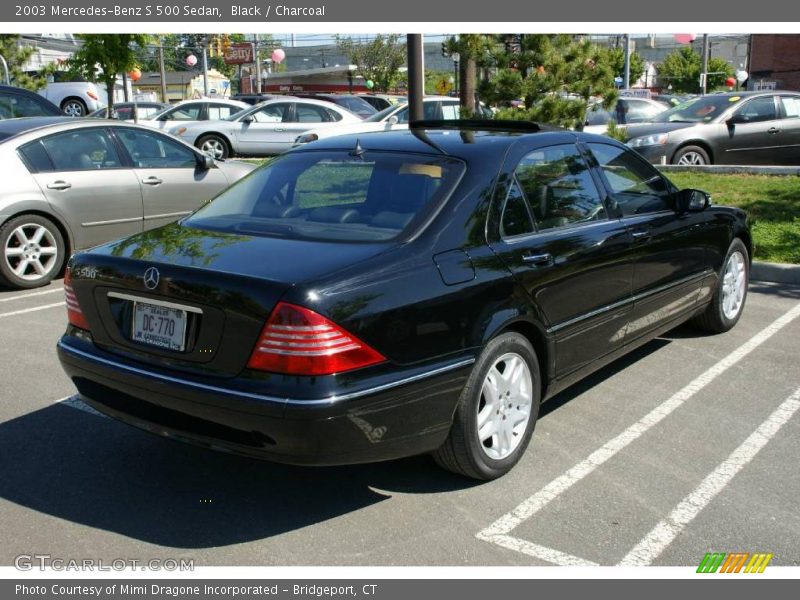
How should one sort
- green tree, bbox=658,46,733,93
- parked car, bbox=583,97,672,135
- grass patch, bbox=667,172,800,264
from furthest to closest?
1. green tree, bbox=658,46,733,93
2. parked car, bbox=583,97,672,135
3. grass patch, bbox=667,172,800,264

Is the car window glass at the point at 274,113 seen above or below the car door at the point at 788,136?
above

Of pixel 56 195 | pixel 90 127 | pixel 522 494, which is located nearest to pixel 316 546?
pixel 522 494

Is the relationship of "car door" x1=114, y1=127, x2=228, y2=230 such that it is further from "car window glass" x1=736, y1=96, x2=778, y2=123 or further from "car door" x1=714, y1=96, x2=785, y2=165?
"car window glass" x1=736, y1=96, x2=778, y2=123

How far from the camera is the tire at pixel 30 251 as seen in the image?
26.3 feet

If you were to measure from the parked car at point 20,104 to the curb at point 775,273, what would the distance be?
33.6 ft

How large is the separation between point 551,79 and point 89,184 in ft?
20.9

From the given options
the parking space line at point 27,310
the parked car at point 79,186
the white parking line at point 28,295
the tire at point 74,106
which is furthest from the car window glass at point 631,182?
the tire at point 74,106

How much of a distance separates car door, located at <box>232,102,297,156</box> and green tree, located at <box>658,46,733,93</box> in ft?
183

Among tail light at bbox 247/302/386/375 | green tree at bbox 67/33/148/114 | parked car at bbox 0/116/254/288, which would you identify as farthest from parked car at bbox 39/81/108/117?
tail light at bbox 247/302/386/375

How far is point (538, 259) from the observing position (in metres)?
4.34

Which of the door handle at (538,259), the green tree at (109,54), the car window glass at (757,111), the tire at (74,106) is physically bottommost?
the door handle at (538,259)

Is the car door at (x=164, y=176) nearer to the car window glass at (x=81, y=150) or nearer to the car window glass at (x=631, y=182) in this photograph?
the car window glass at (x=81, y=150)

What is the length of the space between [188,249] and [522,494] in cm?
187

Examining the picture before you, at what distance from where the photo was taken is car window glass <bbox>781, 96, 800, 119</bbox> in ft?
47.1
